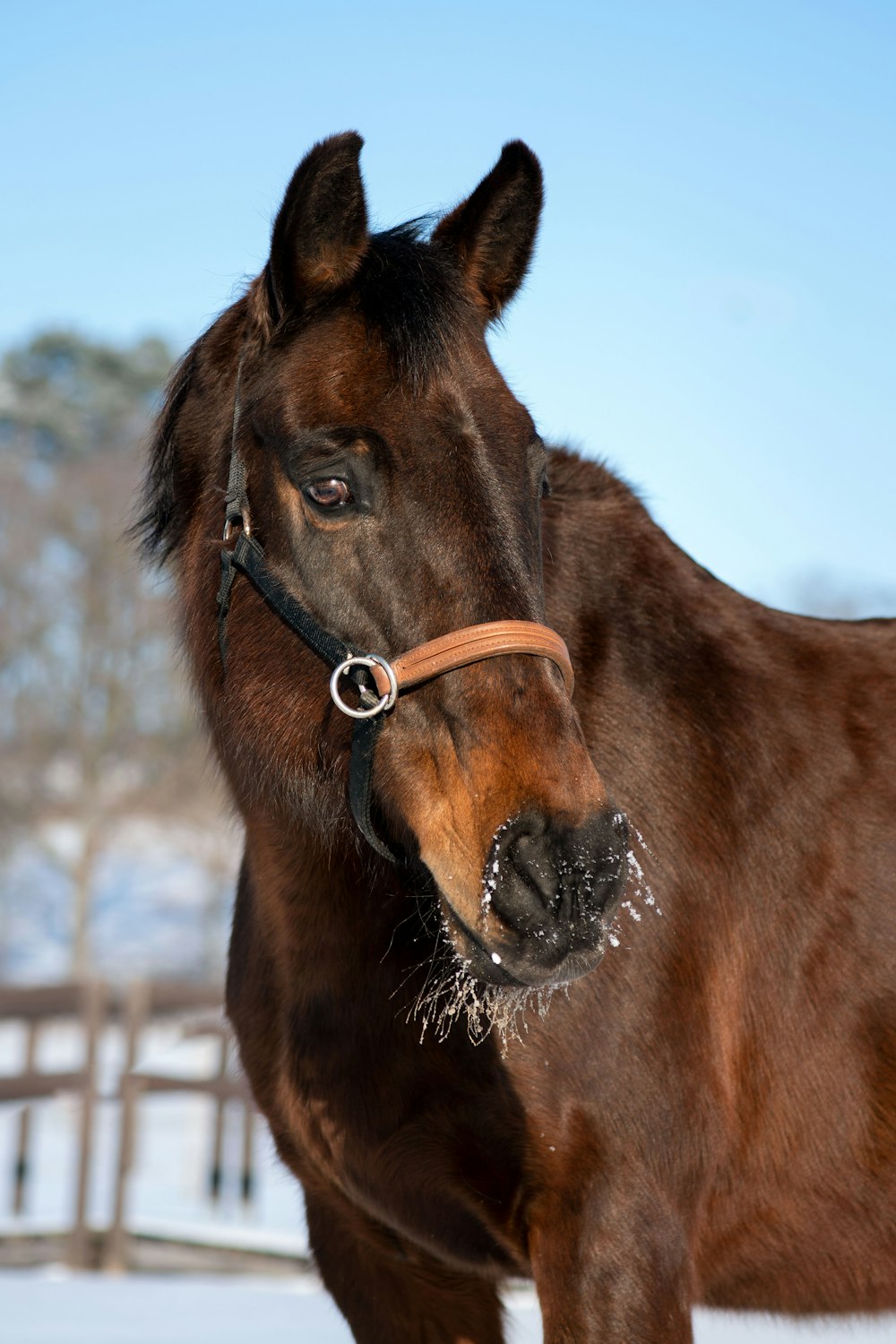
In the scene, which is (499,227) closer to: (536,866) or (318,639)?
(318,639)

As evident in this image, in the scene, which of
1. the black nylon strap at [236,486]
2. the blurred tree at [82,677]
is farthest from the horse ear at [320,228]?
the blurred tree at [82,677]

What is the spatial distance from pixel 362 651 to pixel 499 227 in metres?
1.17

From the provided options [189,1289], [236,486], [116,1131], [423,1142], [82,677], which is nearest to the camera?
[423,1142]

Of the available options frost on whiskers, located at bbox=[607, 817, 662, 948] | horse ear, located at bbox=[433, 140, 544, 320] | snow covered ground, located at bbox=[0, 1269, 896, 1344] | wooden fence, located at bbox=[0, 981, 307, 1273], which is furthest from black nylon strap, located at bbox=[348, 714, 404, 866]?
wooden fence, located at bbox=[0, 981, 307, 1273]

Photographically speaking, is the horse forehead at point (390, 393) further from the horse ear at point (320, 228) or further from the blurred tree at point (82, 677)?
the blurred tree at point (82, 677)

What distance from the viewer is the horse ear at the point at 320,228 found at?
2.48m

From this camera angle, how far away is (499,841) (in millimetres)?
2023

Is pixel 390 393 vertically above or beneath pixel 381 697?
above

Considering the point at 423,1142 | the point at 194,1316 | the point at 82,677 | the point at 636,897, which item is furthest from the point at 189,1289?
the point at 82,677

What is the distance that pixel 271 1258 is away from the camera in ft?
27.7

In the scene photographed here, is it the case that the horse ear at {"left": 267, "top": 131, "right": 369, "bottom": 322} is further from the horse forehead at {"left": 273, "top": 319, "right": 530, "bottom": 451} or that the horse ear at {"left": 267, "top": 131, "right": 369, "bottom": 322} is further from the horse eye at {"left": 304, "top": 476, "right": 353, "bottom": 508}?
the horse eye at {"left": 304, "top": 476, "right": 353, "bottom": 508}

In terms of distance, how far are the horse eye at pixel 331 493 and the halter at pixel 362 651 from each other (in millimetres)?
199

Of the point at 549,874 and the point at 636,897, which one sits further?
the point at 636,897

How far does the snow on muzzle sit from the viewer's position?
200 centimetres
